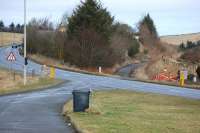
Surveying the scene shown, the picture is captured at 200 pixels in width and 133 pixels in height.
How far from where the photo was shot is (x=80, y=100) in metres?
21.0

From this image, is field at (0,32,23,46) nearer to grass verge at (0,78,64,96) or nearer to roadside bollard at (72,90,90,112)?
grass verge at (0,78,64,96)

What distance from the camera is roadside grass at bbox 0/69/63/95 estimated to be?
132 feet

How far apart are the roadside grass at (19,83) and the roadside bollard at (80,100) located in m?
17.5

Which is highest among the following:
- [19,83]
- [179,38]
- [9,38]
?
[179,38]

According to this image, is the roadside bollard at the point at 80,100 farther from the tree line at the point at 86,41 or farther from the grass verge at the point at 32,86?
the tree line at the point at 86,41

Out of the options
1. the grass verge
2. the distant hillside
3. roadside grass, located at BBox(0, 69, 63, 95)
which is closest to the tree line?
roadside grass, located at BBox(0, 69, 63, 95)

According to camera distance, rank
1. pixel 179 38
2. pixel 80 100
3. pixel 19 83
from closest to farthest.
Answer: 1. pixel 80 100
2. pixel 19 83
3. pixel 179 38

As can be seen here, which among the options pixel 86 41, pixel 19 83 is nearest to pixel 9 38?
pixel 86 41

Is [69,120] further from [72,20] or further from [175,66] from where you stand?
[175,66]

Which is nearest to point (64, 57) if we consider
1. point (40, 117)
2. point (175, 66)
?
point (175, 66)

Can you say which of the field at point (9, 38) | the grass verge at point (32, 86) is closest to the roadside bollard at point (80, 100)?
the grass verge at point (32, 86)

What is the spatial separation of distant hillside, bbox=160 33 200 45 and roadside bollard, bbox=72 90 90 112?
153198 mm

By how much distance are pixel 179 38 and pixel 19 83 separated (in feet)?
458

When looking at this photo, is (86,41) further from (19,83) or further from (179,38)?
(179,38)
